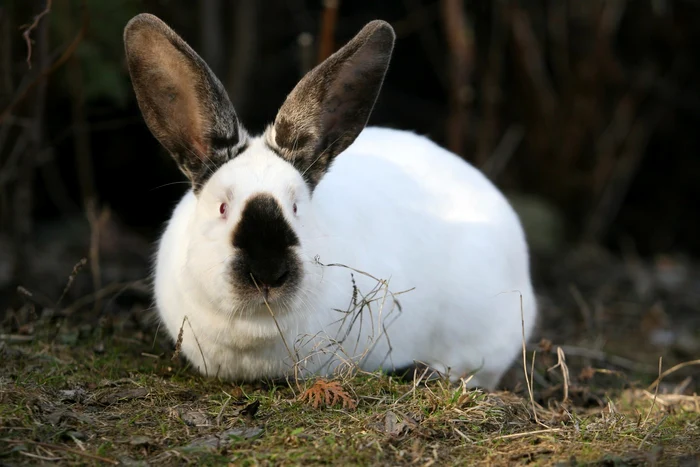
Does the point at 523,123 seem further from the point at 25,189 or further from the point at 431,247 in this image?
the point at 25,189

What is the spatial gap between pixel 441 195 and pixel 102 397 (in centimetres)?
203

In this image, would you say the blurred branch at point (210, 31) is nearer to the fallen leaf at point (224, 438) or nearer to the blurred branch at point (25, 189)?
the blurred branch at point (25, 189)

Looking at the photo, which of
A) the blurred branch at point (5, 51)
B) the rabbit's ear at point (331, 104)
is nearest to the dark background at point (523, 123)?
the blurred branch at point (5, 51)

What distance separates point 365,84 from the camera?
12.8ft

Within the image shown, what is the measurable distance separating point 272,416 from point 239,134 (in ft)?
3.98

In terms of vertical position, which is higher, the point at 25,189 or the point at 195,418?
the point at 25,189

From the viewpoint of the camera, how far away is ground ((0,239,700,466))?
305cm

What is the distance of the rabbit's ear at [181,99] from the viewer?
145 inches

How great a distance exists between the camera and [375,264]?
4.04 metres

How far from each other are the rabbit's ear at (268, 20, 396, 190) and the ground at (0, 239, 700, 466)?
0.97 m

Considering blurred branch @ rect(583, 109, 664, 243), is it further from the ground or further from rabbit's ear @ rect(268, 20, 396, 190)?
rabbit's ear @ rect(268, 20, 396, 190)

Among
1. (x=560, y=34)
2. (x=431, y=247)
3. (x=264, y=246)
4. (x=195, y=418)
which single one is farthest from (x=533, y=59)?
(x=195, y=418)

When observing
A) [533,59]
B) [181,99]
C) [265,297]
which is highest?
[181,99]

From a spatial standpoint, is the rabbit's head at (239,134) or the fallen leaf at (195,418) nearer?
the fallen leaf at (195,418)
